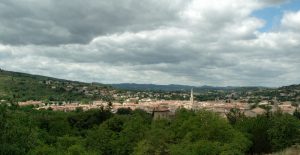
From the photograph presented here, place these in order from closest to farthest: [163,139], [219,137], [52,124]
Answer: [219,137], [163,139], [52,124]

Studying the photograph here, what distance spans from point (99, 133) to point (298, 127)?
2839cm

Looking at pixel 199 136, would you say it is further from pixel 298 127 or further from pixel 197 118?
pixel 298 127

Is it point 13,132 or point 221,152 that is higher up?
point 13,132

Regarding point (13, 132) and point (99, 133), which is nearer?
point (13, 132)

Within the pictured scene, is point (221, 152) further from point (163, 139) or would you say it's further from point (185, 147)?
point (163, 139)

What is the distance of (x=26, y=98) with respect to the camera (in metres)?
176

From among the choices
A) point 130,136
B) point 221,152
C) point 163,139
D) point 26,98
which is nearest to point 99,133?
point 130,136

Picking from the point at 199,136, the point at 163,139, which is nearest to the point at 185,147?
the point at 199,136

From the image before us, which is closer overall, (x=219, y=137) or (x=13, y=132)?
(x=13, y=132)

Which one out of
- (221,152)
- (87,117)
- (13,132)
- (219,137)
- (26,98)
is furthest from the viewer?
(26,98)

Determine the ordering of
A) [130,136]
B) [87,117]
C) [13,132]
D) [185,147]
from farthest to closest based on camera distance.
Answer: [87,117]
[130,136]
[185,147]
[13,132]

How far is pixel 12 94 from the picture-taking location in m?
180

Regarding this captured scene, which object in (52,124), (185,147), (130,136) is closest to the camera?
(185,147)

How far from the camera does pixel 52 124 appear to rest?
83000 mm
